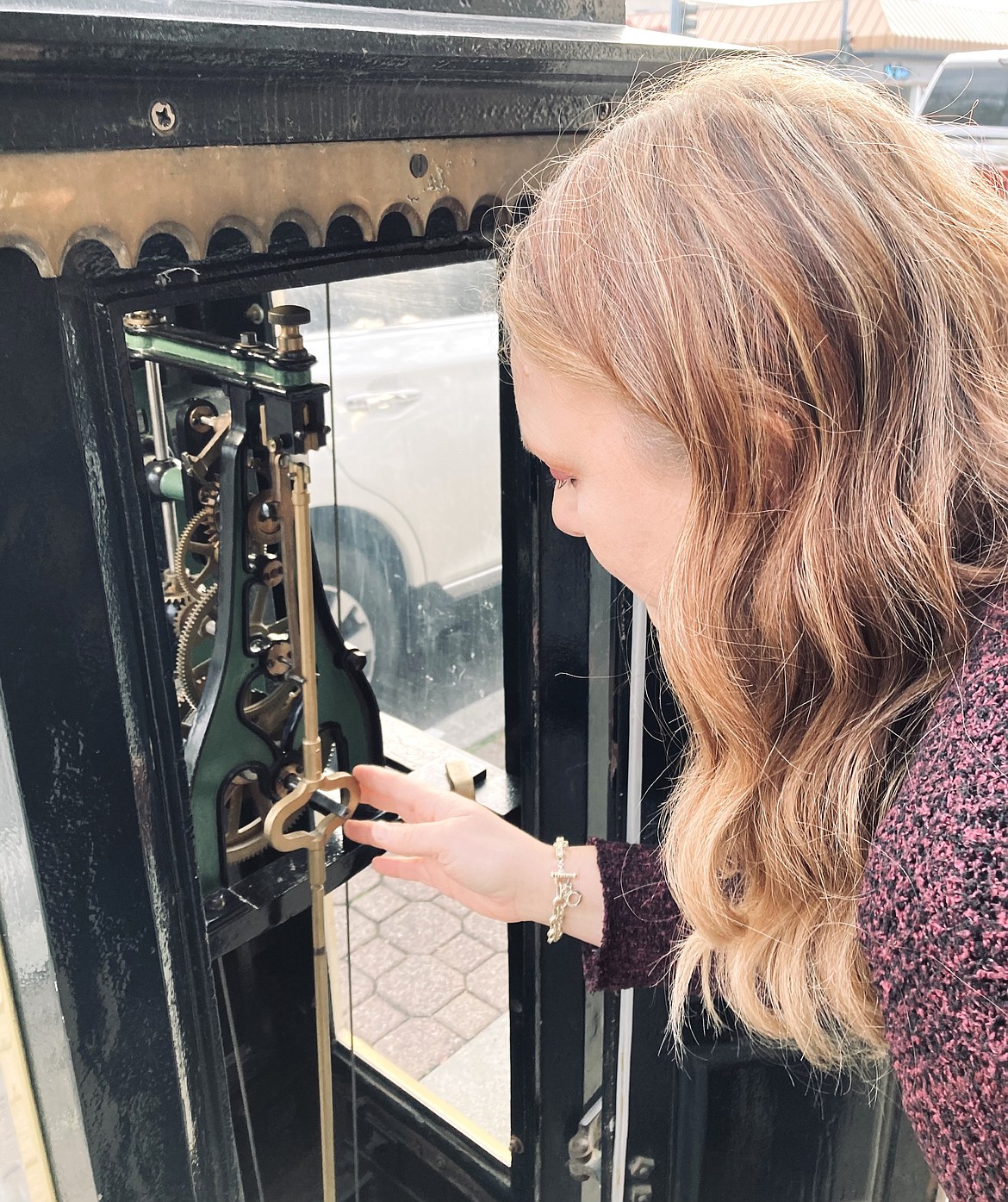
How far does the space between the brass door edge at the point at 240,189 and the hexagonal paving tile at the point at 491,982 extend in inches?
53.6

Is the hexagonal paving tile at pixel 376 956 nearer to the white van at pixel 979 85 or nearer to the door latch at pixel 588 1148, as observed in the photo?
the door latch at pixel 588 1148

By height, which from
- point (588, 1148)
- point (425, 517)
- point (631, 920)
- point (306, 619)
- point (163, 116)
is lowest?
point (588, 1148)

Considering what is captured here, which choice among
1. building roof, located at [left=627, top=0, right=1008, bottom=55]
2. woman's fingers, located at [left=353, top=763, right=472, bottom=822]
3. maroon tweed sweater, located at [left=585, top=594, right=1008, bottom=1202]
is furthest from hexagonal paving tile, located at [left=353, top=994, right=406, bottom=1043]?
building roof, located at [left=627, top=0, right=1008, bottom=55]

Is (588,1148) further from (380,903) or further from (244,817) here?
(380,903)

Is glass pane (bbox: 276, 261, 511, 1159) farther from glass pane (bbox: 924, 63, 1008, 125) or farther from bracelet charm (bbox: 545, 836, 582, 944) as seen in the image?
glass pane (bbox: 924, 63, 1008, 125)

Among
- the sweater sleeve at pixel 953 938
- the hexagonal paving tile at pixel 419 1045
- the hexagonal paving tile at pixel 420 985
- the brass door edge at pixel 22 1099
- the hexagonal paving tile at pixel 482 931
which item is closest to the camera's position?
the sweater sleeve at pixel 953 938

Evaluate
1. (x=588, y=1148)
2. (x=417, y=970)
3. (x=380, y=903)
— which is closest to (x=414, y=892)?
(x=380, y=903)

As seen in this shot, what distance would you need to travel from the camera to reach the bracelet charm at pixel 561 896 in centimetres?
94

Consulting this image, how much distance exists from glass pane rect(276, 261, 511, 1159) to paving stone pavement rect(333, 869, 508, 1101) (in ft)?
0.10

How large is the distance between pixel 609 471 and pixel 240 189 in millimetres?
270

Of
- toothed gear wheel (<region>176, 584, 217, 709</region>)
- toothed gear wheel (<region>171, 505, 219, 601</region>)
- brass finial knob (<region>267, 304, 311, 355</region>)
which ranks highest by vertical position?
brass finial knob (<region>267, 304, 311, 355</region>)

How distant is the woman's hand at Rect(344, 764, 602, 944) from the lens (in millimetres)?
926

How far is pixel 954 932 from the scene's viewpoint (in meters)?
0.46

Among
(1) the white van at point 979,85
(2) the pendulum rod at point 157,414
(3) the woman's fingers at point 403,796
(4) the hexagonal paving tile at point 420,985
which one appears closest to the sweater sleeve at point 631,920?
(3) the woman's fingers at point 403,796
